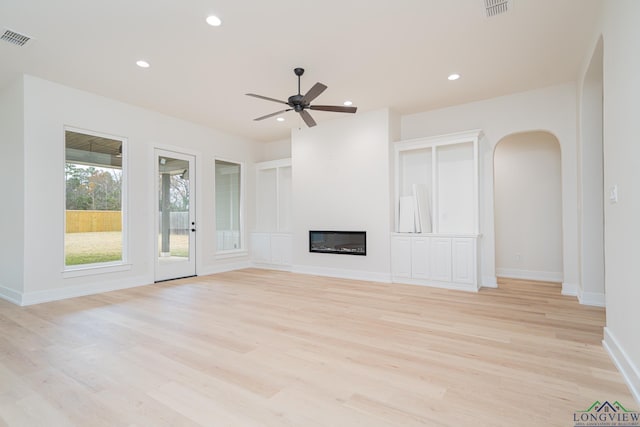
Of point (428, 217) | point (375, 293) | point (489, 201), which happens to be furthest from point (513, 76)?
point (375, 293)

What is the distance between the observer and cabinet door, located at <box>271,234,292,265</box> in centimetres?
663

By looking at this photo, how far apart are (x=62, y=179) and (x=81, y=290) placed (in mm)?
1592

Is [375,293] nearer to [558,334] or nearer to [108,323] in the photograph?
[558,334]

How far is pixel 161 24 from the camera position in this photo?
9.89ft

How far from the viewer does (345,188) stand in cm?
579

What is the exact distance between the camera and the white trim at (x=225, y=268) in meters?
6.18

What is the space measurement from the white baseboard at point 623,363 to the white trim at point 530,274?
321cm

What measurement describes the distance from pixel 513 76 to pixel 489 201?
1.83m

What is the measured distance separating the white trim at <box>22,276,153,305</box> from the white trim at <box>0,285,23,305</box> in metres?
0.13

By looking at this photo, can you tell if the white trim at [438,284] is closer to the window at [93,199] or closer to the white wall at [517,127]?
the white wall at [517,127]

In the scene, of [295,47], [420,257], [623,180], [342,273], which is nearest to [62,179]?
[295,47]

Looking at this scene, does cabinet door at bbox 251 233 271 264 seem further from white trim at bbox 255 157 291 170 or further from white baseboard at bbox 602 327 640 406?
white baseboard at bbox 602 327 640 406

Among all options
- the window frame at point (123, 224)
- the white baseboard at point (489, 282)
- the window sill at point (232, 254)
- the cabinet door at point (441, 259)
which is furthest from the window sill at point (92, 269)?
the white baseboard at point (489, 282)

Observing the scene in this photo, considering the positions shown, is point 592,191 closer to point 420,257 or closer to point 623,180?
point 623,180
